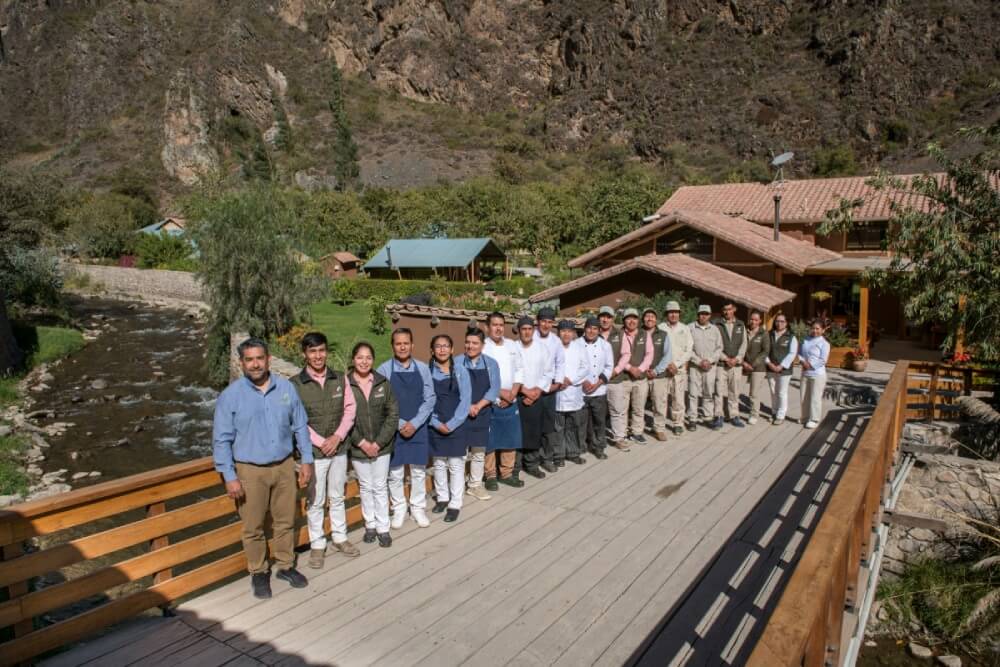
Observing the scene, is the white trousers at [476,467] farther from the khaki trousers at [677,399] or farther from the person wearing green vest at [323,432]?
the khaki trousers at [677,399]

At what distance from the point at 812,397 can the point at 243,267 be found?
60.4 feet

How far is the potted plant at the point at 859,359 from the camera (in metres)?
16.3

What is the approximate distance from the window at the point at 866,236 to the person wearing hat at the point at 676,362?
15.1 metres

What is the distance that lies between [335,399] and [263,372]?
674 millimetres

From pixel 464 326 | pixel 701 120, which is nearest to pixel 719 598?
pixel 464 326

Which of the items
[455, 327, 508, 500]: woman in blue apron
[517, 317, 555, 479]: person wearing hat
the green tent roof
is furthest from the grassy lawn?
[455, 327, 508, 500]: woman in blue apron

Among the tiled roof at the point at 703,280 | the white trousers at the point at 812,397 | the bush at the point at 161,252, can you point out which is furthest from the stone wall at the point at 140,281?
the white trousers at the point at 812,397

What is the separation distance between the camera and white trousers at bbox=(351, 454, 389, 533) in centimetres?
539

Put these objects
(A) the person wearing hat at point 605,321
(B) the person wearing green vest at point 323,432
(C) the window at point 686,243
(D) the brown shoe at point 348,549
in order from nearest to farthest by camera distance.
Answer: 1. (B) the person wearing green vest at point 323,432
2. (D) the brown shoe at point 348,549
3. (A) the person wearing hat at point 605,321
4. (C) the window at point 686,243

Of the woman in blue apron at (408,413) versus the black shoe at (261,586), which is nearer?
the black shoe at (261,586)

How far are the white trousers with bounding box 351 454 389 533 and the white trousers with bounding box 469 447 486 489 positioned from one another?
129 cm

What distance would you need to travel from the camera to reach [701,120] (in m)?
80.6

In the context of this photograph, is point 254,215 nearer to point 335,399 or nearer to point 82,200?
point 335,399

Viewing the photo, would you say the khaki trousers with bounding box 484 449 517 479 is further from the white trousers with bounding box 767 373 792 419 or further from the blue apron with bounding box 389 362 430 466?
the white trousers with bounding box 767 373 792 419
